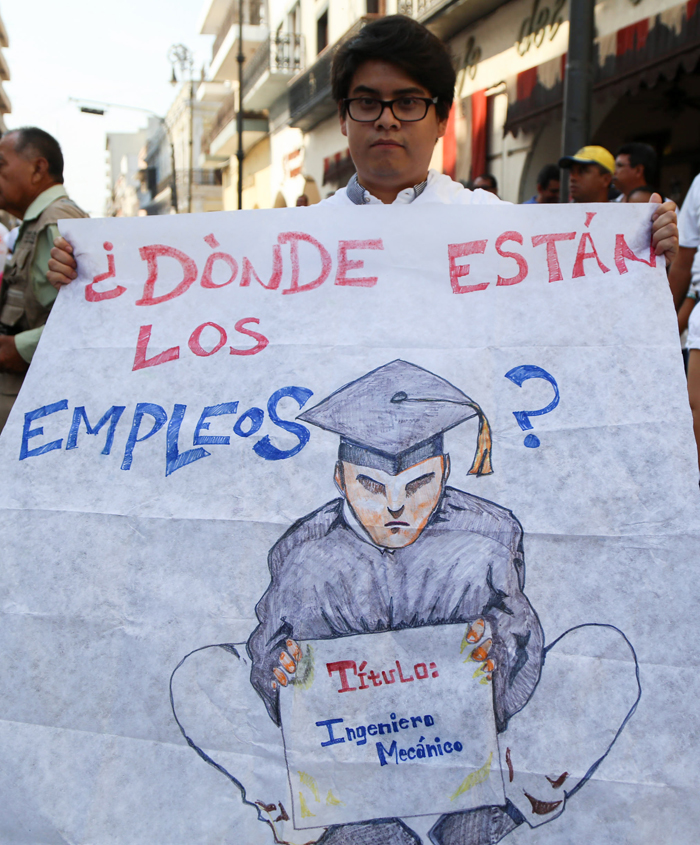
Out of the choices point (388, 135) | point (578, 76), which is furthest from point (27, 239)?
point (578, 76)

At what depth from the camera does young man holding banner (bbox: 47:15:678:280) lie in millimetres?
1601

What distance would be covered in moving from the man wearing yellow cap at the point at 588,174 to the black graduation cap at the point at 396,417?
2.97 metres

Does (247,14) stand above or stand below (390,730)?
above

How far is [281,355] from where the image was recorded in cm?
139

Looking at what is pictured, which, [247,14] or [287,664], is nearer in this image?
[287,664]

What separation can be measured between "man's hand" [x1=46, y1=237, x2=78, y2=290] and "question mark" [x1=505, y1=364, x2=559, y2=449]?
912 mm

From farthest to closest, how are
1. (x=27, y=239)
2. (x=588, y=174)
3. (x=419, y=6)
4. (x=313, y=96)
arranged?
(x=313, y=96)
(x=419, y=6)
(x=588, y=174)
(x=27, y=239)

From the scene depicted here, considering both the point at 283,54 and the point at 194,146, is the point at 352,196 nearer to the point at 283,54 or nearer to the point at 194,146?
the point at 283,54

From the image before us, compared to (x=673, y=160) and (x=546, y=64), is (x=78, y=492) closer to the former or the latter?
(x=546, y=64)

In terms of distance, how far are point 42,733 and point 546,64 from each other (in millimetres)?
8398

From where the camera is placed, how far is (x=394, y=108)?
5.27 ft

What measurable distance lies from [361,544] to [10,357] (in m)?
1.20

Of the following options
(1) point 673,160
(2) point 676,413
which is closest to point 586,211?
(2) point 676,413

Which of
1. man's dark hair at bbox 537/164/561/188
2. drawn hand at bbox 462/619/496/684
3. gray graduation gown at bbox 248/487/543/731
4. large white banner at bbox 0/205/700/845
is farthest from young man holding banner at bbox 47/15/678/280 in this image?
man's dark hair at bbox 537/164/561/188
